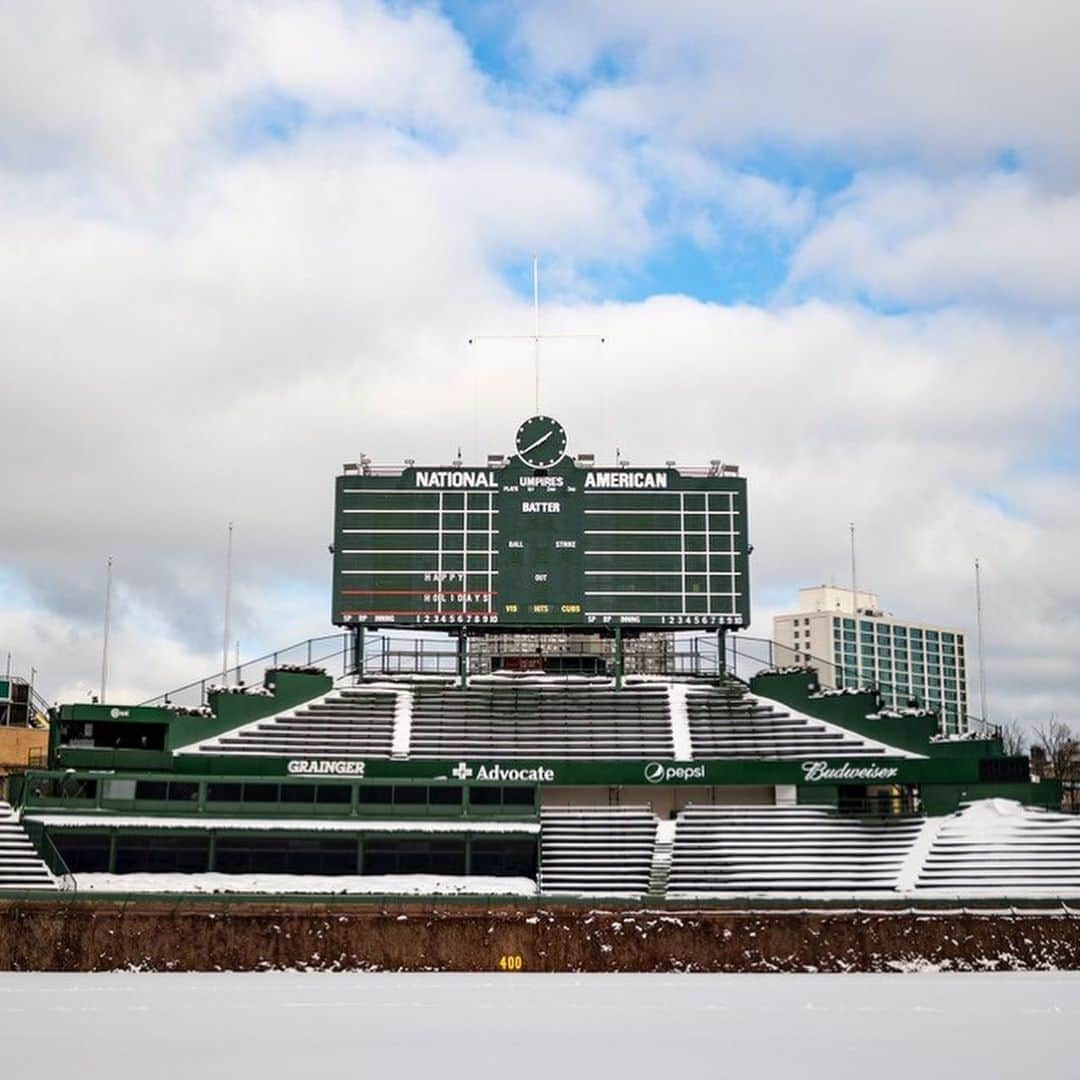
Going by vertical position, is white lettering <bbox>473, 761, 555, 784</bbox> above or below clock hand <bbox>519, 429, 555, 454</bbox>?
below

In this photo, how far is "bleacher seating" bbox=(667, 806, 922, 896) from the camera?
69188 mm

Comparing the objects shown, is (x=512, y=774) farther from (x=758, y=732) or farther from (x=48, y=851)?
(x=48, y=851)

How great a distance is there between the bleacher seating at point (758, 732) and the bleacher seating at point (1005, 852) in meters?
8.67

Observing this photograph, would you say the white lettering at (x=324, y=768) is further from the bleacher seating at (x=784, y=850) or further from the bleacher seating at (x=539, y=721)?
the bleacher seating at (x=784, y=850)

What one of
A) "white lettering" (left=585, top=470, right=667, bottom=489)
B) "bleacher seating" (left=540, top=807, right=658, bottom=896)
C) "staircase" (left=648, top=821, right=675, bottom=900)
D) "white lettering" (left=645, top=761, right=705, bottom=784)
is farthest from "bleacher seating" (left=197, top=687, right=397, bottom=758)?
"white lettering" (left=585, top=470, right=667, bottom=489)

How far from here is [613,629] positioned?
3314 inches

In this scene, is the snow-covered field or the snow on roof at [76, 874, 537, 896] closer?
the snow-covered field

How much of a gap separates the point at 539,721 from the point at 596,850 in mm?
12356

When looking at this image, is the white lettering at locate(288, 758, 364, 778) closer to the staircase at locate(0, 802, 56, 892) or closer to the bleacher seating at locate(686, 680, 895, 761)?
the staircase at locate(0, 802, 56, 892)

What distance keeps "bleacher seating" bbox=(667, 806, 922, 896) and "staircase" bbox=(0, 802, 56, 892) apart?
1141 inches

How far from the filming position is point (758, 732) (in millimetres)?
83312


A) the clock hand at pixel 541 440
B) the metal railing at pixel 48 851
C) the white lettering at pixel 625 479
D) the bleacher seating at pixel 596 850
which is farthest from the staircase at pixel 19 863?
the white lettering at pixel 625 479

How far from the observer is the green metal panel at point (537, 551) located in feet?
274

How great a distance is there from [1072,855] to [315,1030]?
4532 cm
